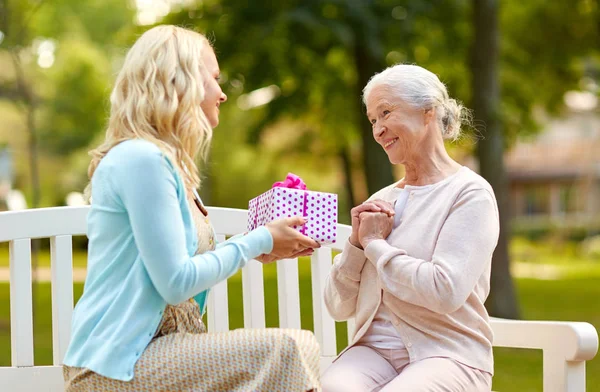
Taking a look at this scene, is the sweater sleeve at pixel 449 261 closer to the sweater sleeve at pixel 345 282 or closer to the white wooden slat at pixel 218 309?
the sweater sleeve at pixel 345 282

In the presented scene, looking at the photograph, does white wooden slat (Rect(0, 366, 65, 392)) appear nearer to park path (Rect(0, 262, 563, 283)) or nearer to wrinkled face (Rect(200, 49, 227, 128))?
wrinkled face (Rect(200, 49, 227, 128))

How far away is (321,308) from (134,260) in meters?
1.49

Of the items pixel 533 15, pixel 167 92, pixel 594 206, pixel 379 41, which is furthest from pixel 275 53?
pixel 594 206

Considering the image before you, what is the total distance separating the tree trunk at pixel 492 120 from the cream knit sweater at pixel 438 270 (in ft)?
22.7

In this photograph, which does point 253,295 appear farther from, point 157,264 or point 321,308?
point 157,264

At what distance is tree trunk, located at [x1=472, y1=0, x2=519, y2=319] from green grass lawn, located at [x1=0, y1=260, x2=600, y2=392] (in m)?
0.70

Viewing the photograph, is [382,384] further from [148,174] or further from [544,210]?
[544,210]

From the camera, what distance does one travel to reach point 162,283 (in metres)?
2.42

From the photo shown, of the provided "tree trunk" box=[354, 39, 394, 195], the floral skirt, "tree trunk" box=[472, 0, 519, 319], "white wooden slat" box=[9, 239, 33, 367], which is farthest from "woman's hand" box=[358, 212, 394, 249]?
"tree trunk" box=[354, 39, 394, 195]

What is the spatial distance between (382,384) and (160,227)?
3.95ft

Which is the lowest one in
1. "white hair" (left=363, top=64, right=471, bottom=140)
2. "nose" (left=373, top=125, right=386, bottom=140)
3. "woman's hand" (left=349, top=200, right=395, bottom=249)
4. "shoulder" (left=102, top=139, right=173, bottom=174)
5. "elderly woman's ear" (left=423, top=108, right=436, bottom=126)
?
"woman's hand" (left=349, top=200, right=395, bottom=249)

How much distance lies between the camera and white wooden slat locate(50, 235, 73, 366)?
3.42 meters

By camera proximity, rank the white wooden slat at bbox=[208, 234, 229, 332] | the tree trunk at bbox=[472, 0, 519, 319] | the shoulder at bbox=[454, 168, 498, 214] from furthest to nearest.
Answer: the tree trunk at bbox=[472, 0, 519, 319], the white wooden slat at bbox=[208, 234, 229, 332], the shoulder at bbox=[454, 168, 498, 214]

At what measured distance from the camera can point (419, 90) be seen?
324 centimetres
